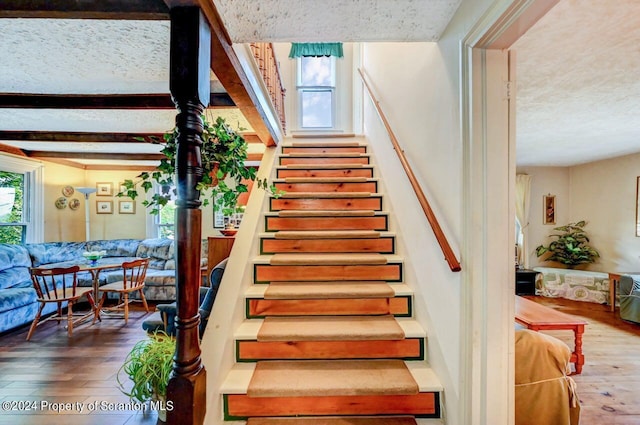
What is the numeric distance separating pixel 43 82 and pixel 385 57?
2.90m

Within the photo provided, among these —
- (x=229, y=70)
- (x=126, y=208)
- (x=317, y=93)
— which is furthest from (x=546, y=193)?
(x=126, y=208)

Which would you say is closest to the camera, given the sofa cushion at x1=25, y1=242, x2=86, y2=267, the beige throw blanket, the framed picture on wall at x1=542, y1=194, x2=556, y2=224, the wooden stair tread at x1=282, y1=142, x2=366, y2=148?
the beige throw blanket

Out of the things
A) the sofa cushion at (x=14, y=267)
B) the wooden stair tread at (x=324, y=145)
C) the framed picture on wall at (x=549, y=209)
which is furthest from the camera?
the framed picture on wall at (x=549, y=209)

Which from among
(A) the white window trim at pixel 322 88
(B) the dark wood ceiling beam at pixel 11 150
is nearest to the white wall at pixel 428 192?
(A) the white window trim at pixel 322 88

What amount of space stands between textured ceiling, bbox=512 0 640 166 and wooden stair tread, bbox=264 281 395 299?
5.71 feet

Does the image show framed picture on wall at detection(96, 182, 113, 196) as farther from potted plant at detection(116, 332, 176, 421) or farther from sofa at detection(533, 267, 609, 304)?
sofa at detection(533, 267, 609, 304)

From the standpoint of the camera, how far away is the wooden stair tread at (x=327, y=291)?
1884 mm

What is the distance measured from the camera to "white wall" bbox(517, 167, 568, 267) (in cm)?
525

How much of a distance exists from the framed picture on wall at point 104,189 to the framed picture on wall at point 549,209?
8339mm

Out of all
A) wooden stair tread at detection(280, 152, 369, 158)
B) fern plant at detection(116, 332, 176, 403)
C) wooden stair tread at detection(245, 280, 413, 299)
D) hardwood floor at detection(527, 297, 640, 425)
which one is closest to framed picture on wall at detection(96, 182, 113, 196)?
wooden stair tread at detection(280, 152, 369, 158)

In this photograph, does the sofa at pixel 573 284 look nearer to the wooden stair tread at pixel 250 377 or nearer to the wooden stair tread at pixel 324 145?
the wooden stair tread at pixel 324 145

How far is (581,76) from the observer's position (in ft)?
6.70

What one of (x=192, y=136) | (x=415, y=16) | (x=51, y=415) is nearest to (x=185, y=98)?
(x=192, y=136)

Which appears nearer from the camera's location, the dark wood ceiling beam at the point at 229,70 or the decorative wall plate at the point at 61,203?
the dark wood ceiling beam at the point at 229,70
